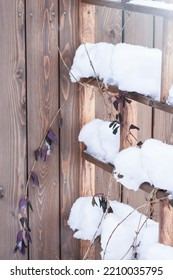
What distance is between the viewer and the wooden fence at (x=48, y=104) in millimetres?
2939

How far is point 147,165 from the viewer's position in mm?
2398

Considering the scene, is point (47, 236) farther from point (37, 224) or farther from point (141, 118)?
point (141, 118)

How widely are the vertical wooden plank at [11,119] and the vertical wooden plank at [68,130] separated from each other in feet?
0.56

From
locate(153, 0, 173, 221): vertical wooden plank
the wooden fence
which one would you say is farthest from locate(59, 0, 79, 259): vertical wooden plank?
locate(153, 0, 173, 221): vertical wooden plank

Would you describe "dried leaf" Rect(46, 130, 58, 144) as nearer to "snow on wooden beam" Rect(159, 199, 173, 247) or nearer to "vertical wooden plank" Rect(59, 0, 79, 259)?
"vertical wooden plank" Rect(59, 0, 79, 259)

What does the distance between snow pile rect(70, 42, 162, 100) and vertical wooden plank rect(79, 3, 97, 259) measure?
160mm

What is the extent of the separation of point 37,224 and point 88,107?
0.53 m

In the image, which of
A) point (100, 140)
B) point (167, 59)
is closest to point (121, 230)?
point (100, 140)

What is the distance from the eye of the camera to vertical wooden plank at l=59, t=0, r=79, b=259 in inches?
118

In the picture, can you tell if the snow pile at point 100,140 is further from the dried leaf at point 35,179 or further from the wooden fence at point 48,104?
the dried leaf at point 35,179

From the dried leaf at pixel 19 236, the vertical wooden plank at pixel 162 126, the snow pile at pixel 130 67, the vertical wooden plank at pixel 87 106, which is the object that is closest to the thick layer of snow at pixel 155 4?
the snow pile at pixel 130 67

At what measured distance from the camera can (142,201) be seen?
11.0 ft

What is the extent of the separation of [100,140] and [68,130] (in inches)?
9.5

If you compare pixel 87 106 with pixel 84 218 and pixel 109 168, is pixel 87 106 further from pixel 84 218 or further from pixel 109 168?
pixel 84 218
